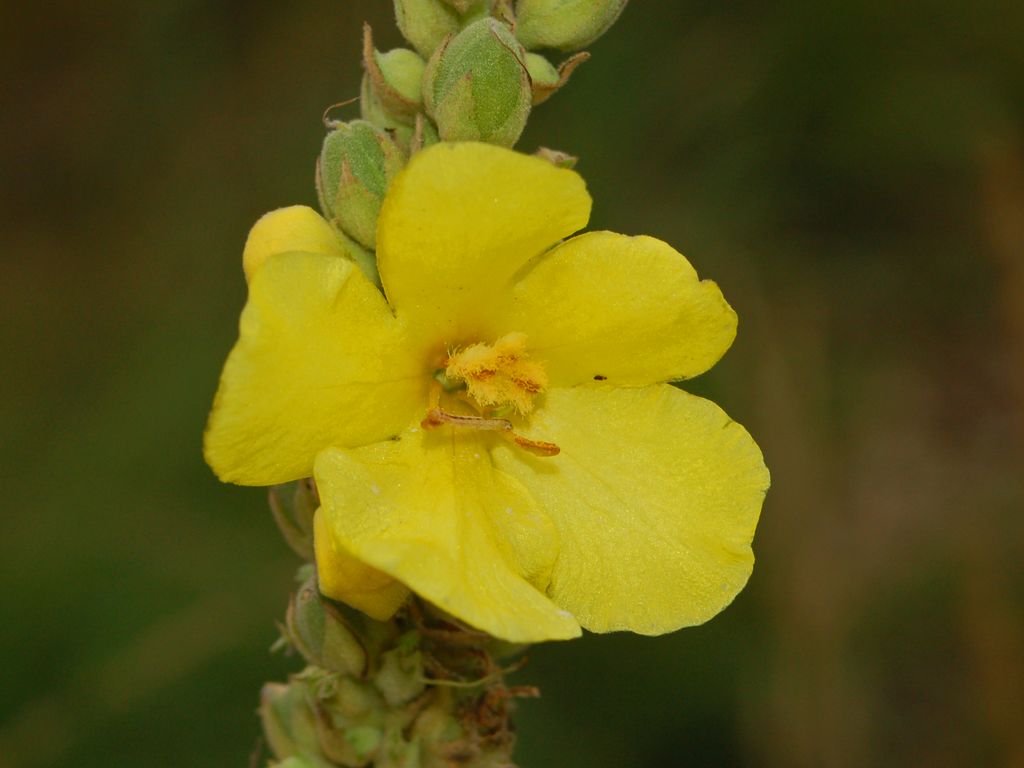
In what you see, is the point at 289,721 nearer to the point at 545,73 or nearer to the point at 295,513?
the point at 295,513

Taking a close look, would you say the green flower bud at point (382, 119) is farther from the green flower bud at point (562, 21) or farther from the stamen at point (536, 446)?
the stamen at point (536, 446)

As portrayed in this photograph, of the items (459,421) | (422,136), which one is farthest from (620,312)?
(422,136)

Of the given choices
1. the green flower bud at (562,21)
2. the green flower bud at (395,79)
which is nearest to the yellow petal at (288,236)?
the green flower bud at (395,79)

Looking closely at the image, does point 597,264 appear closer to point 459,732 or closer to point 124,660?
point 459,732

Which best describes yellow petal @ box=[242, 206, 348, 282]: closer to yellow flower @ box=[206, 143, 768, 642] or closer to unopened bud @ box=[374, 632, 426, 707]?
yellow flower @ box=[206, 143, 768, 642]

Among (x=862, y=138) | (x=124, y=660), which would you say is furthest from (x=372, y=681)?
(x=862, y=138)
